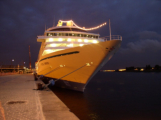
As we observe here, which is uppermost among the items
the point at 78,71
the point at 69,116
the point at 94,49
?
the point at 94,49

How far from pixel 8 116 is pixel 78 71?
7.82 meters

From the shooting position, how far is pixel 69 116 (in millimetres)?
5113

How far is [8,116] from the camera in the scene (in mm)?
4688

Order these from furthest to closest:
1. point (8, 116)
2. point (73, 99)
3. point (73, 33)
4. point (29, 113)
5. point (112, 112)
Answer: point (73, 33) → point (73, 99) → point (112, 112) → point (29, 113) → point (8, 116)

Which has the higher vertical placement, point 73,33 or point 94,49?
point 73,33

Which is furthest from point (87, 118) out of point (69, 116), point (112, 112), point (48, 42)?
point (48, 42)

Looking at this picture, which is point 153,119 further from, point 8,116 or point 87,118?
point 8,116

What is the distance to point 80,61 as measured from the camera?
38.5ft

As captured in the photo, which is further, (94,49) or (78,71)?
(78,71)

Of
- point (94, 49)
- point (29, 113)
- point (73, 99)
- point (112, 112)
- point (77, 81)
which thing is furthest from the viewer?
point (77, 81)

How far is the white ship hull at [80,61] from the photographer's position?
35.7ft

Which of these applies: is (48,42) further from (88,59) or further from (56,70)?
(88,59)

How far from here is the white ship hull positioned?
10891mm

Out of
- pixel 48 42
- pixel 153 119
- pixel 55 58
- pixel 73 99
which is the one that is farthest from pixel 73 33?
pixel 153 119
